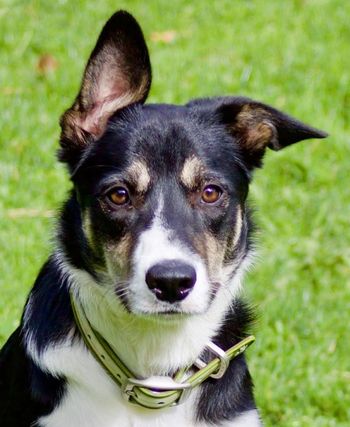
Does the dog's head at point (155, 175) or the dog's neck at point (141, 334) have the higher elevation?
the dog's head at point (155, 175)

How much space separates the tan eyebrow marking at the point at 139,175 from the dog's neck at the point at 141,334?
16.7 inches

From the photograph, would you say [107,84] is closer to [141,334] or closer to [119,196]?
[119,196]

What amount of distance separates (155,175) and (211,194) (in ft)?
0.79

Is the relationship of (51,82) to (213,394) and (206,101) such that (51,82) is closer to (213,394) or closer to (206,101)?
(206,101)

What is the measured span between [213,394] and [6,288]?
1942mm

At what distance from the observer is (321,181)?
23.0ft

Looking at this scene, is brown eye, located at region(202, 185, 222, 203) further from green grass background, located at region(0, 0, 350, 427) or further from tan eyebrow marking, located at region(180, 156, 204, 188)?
green grass background, located at region(0, 0, 350, 427)

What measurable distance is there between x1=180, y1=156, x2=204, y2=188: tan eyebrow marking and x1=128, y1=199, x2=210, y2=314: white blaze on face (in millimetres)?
208

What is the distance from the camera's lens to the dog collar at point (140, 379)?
13.4 ft

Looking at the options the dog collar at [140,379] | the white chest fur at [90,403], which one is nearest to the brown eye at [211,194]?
the dog collar at [140,379]

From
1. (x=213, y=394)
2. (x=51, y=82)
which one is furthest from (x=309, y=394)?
(x=51, y=82)

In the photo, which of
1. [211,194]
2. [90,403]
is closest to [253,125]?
[211,194]

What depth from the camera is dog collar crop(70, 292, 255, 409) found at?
4082 mm

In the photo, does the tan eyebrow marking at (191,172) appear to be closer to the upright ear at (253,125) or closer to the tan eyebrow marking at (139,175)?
the tan eyebrow marking at (139,175)
